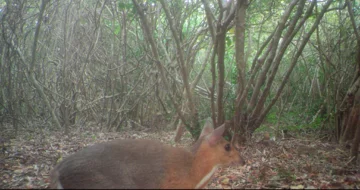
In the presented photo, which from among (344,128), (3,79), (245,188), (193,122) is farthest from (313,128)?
(3,79)

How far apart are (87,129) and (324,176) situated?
20.1 feet

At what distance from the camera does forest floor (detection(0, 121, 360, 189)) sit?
352 centimetres

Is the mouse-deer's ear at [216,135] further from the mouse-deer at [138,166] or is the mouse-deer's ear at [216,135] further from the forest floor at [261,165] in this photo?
the forest floor at [261,165]

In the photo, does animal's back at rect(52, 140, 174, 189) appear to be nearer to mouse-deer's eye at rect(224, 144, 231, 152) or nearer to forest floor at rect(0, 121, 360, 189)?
mouse-deer's eye at rect(224, 144, 231, 152)

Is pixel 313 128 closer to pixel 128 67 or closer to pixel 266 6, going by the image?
pixel 266 6

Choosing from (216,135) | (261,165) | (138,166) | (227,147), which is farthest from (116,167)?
(261,165)

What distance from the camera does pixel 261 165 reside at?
4387 mm

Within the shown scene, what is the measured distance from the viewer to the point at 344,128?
5.21 meters

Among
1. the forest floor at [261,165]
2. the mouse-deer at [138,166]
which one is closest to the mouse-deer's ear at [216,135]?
the mouse-deer at [138,166]

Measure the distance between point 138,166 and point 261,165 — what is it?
7.79ft

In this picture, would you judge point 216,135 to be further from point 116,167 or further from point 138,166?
point 116,167

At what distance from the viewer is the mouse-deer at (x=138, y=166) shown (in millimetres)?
2406

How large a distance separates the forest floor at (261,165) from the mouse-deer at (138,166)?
2.74 ft

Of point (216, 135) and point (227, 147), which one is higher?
point (216, 135)
